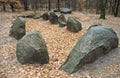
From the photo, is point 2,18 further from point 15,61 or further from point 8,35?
point 15,61

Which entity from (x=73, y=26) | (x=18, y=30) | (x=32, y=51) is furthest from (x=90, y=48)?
(x=73, y=26)

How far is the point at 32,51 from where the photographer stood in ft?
25.0

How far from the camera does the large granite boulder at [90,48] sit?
Answer: 23.7 feet

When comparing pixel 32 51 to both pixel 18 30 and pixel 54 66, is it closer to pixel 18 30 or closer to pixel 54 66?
pixel 54 66

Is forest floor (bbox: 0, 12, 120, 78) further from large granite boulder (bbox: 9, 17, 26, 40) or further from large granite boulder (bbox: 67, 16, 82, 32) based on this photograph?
large granite boulder (bbox: 67, 16, 82, 32)

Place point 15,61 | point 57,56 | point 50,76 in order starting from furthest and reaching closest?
point 57,56
point 15,61
point 50,76

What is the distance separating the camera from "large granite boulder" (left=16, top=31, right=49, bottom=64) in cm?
764

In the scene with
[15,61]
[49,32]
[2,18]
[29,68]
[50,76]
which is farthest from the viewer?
[2,18]

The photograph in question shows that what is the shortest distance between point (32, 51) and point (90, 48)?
208 cm

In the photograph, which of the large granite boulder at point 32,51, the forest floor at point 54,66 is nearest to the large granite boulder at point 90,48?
the forest floor at point 54,66

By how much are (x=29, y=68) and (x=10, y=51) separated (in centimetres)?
206

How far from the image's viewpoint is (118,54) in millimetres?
8250

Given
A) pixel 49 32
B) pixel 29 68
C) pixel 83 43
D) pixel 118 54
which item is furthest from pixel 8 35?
pixel 118 54

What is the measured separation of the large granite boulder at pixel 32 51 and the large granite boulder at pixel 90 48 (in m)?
0.88
